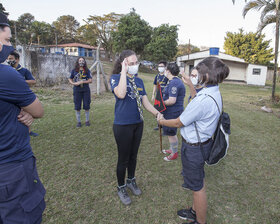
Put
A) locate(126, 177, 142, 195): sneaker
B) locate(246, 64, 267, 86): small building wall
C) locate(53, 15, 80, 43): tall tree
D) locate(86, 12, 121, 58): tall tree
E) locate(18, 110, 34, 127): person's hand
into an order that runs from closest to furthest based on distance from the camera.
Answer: locate(18, 110, 34, 127): person's hand → locate(126, 177, 142, 195): sneaker → locate(246, 64, 267, 86): small building wall → locate(86, 12, 121, 58): tall tree → locate(53, 15, 80, 43): tall tree

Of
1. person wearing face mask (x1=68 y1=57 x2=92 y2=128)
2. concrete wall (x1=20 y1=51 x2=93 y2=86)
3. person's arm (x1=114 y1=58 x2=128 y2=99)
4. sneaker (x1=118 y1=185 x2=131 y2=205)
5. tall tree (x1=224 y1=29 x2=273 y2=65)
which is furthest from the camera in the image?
tall tree (x1=224 y1=29 x2=273 y2=65)

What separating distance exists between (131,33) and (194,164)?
31.9 m

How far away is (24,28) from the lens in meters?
59.3

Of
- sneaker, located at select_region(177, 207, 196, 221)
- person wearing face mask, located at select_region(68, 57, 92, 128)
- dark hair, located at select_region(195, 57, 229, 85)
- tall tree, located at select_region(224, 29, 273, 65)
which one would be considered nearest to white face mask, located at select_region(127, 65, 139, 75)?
dark hair, located at select_region(195, 57, 229, 85)

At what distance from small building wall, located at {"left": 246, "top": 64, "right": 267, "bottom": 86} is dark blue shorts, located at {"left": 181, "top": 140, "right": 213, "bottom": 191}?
1005 inches

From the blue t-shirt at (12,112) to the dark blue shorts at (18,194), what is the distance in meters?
0.07

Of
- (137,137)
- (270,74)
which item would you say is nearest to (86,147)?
(137,137)

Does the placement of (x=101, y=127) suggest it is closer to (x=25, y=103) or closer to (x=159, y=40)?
(x=25, y=103)

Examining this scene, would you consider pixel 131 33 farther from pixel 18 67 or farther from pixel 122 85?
pixel 122 85

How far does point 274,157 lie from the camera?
13.6ft

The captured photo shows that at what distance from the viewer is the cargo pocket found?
4.26 ft

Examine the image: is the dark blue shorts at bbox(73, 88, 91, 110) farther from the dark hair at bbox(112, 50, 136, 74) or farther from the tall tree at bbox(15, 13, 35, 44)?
the tall tree at bbox(15, 13, 35, 44)

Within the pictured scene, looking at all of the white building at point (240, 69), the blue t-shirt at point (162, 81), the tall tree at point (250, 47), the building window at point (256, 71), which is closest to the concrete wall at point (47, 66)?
the blue t-shirt at point (162, 81)

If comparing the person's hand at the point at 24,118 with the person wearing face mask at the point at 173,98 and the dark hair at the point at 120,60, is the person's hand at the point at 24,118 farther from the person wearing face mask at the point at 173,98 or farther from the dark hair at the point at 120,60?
the person wearing face mask at the point at 173,98
